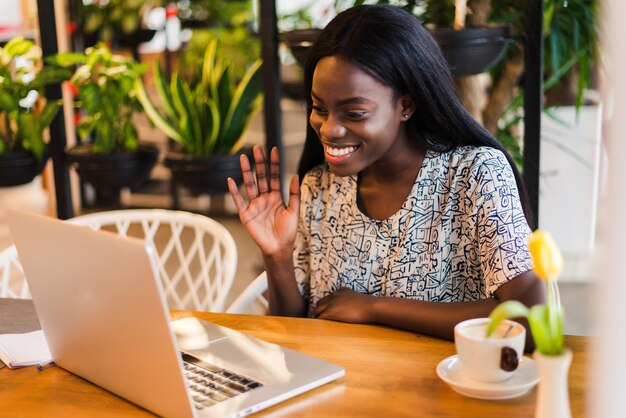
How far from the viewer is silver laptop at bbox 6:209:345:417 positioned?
100 cm

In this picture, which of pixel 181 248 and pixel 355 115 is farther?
pixel 181 248

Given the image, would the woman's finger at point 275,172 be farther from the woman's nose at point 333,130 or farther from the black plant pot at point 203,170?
the black plant pot at point 203,170

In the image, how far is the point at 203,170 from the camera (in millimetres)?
3311

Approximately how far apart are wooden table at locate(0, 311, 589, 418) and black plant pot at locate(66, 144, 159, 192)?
1.96 meters

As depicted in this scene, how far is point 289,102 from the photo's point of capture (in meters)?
5.85

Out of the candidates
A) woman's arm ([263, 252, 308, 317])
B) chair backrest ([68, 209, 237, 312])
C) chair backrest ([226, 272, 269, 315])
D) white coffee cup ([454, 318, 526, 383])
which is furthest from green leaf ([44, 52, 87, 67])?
white coffee cup ([454, 318, 526, 383])

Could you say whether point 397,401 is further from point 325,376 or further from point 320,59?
point 320,59

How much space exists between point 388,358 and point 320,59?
0.61m

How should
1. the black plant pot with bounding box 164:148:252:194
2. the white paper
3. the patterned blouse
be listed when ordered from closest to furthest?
the white paper < the patterned blouse < the black plant pot with bounding box 164:148:252:194

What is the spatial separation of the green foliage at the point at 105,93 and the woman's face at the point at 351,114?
1780 millimetres

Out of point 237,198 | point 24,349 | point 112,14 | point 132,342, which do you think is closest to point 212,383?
point 132,342

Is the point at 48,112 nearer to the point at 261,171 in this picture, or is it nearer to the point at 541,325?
the point at 261,171

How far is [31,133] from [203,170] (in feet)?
2.15

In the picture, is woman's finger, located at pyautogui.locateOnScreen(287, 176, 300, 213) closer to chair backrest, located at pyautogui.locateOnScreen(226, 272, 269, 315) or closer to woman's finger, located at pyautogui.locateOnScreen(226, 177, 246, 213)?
woman's finger, located at pyautogui.locateOnScreen(226, 177, 246, 213)
